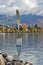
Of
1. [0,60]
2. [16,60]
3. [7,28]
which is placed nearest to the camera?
[0,60]

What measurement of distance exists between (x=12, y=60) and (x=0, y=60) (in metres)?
0.36

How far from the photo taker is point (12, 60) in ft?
12.7

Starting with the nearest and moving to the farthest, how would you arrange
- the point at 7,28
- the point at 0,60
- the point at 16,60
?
the point at 0,60 → the point at 16,60 → the point at 7,28

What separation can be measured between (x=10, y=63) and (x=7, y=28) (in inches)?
410

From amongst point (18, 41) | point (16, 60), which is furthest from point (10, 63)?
point (18, 41)

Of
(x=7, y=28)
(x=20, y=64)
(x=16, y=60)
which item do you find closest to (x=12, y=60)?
(x=16, y=60)

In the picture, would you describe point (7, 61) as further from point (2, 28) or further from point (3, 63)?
point (2, 28)

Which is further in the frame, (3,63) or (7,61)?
(7,61)

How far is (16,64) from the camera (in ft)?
11.9

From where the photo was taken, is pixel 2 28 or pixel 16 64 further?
pixel 2 28

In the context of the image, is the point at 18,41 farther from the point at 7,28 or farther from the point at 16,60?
the point at 7,28

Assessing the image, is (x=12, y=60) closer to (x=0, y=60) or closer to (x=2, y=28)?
(x=0, y=60)

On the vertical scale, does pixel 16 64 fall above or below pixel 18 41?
below

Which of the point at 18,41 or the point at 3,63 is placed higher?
the point at 18,41
